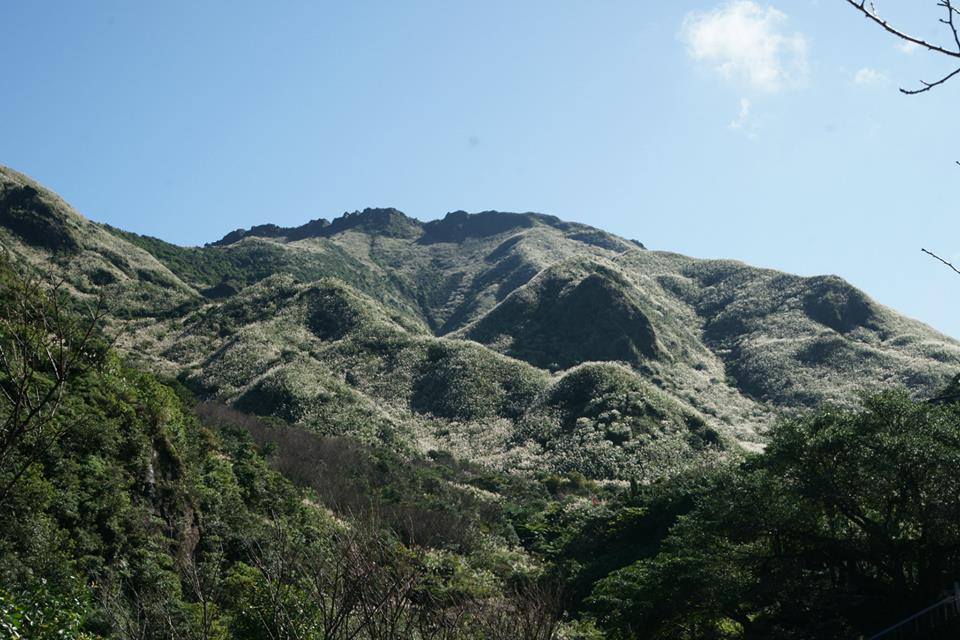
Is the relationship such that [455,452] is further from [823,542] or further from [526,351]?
[823,542]

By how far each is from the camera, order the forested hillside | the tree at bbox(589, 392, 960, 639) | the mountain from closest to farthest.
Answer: the forested hillside → the tree at bbox(589, 392, 960, 639) → the mountain

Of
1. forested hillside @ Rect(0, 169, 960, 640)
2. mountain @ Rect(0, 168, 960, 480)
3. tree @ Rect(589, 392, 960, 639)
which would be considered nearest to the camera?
forested hillside @ Rect(0, 169, 960, 640)

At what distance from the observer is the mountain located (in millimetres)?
57719

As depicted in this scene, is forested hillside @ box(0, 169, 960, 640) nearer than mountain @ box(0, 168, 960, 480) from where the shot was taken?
Yes

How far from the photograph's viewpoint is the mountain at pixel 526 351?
5772 centimetres

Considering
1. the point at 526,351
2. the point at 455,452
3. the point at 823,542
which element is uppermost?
the point at 526,351

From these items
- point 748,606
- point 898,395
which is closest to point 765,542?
point 748,606

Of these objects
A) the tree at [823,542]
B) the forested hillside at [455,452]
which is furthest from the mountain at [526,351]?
the tree at [823,542]

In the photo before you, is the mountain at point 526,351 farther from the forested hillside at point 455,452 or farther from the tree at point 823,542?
the tree at point 823,542

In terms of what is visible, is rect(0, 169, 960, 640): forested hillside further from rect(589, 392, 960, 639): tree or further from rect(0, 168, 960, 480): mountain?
rect(0, 168, 960, 480): mountain

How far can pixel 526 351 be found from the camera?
88.0m

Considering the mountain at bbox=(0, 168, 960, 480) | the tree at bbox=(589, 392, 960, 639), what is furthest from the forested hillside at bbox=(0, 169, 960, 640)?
the mountain at bbox=(0, 168, 960, 480)

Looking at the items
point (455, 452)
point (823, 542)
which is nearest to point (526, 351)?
point (455, 452)

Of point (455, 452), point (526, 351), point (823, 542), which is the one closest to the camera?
point (823, 542)
